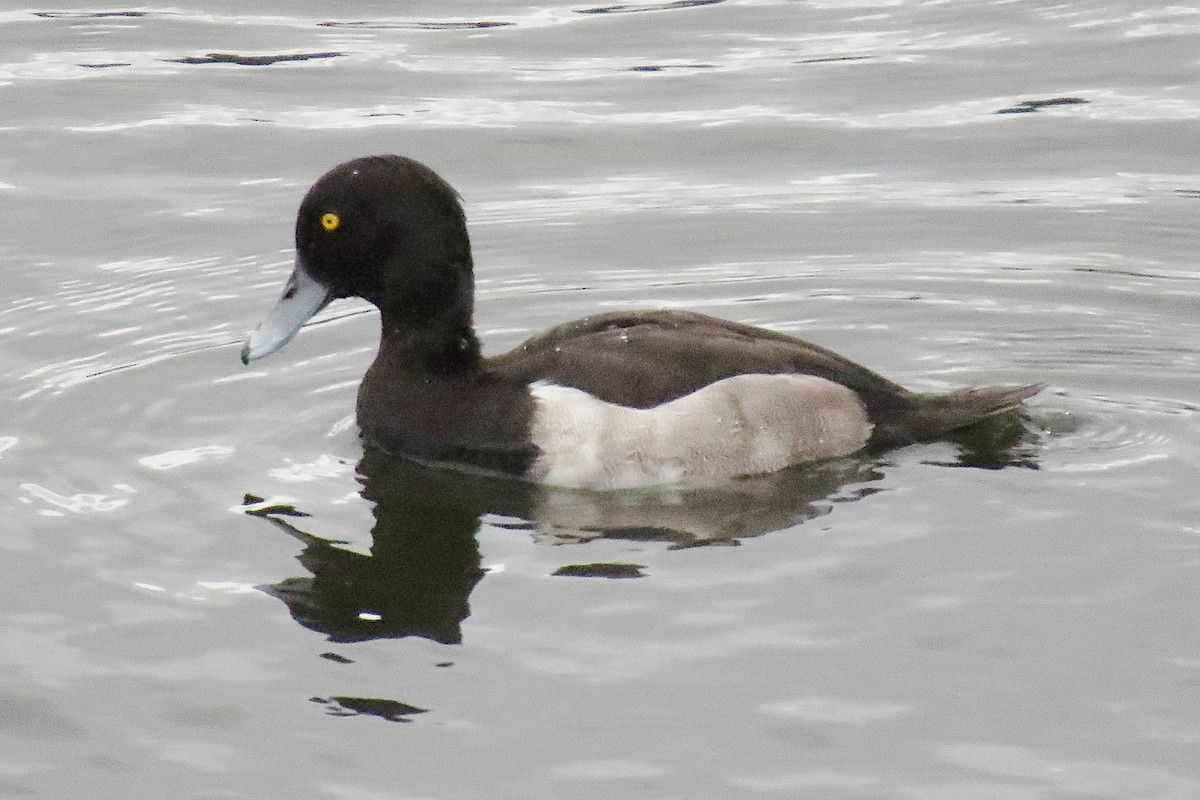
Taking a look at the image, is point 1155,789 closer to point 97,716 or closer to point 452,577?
point 452,577

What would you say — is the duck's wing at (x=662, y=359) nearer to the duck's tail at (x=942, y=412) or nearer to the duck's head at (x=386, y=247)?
the duck's tail at (x=942, y=412)

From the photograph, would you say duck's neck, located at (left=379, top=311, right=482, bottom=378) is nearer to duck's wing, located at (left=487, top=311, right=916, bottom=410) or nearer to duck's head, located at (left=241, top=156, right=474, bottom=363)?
duck's head, located at (left=241, top=156, right=474, bottom=363)

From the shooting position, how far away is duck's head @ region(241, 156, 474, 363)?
313 inches

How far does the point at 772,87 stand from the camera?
13164 millimetres

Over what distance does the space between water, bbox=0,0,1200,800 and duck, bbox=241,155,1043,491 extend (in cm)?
17

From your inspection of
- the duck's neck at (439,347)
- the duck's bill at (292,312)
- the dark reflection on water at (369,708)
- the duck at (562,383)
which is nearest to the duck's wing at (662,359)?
the duck at (562,383)

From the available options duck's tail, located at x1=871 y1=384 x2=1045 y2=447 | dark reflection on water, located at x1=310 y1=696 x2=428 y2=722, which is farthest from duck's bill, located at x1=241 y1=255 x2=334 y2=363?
dark reflection on water, located at x1=310 y1=696 x2=428 y2=722

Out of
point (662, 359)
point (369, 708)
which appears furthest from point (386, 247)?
point (369, 708)

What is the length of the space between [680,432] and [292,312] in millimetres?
1645

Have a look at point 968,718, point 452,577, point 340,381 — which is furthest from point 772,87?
point 968,718

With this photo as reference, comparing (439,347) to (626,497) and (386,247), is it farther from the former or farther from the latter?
(626,497)

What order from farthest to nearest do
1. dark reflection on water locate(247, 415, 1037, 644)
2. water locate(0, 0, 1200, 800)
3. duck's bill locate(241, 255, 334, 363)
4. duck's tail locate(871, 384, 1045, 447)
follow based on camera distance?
duck's bill locate(241, 255, 334, 363)
duck's tail locate(871, 384, 1045, 447)
dark reflection on water locate(247, 415, 1037, 644)
water locate(0, 0, 1200, 800)

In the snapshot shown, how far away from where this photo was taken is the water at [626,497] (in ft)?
19.2

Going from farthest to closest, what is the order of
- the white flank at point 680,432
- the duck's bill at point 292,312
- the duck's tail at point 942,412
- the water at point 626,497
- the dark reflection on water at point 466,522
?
1. the duck's bill at point 292,312
2. the duck's tail at point 942,412
3. the white flank at point 680,432
4. the dark reflection on water at point 466,522
5. the water at point 626,497
